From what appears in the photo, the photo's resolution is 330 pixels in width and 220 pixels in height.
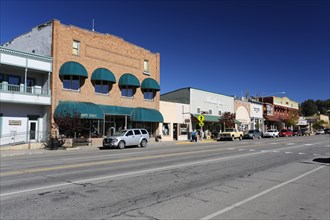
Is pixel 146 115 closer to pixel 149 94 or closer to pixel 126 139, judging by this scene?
pixel 149 94

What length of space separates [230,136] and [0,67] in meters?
31.0

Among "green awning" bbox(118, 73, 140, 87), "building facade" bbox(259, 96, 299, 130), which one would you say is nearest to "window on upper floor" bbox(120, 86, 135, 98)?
"green awning" bbox(118, 73, 140, 87)

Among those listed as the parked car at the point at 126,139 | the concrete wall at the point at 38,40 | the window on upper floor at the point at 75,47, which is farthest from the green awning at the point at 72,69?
the parked car at the point at 126,139

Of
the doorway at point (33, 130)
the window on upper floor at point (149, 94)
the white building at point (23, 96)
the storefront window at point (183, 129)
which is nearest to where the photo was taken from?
the white building at point (23, 96)

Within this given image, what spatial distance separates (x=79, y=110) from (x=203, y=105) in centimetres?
2519

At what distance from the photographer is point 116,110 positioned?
33.6 metres

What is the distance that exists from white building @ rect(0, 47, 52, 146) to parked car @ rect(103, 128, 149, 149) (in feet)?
21.0

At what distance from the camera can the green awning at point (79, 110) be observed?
90.0 ft

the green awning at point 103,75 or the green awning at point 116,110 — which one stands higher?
the green awning at point 103,75

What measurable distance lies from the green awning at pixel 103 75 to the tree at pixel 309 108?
534 feet

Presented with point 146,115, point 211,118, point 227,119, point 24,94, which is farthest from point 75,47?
point 227,119

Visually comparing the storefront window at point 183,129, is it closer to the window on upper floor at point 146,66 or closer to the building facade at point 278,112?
the window on upper floor at point 146,66

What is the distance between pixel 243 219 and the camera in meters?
5.98

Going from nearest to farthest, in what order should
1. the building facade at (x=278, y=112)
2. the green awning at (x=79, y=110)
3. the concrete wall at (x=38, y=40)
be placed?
1. the green awning at (x=79, y=110)
2. the concrete wall at (x=38, y=40)
3. the building facade at (x=278, y=112)
